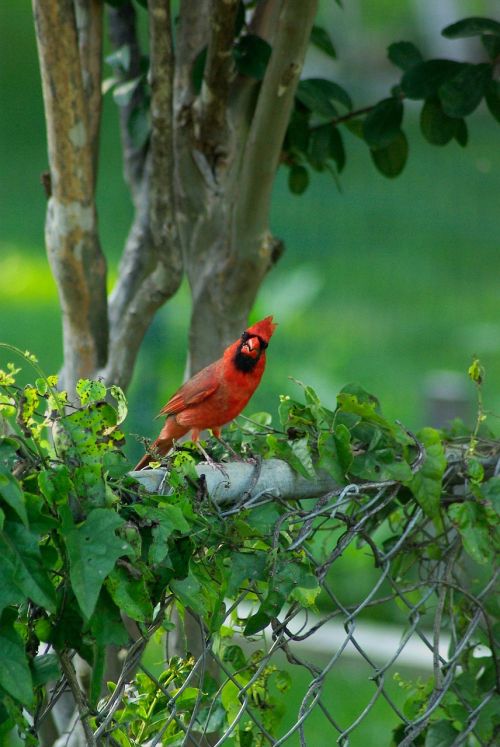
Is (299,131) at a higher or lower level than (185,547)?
higher

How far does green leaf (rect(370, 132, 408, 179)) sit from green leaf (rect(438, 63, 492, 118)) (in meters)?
0.29

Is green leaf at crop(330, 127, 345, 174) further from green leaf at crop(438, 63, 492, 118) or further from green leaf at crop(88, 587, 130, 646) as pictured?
green leaf at crop(88, 587, 130, 646)

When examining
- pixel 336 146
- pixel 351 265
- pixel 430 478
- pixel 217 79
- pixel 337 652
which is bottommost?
pixel 337 652

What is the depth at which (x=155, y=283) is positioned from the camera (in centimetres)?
220

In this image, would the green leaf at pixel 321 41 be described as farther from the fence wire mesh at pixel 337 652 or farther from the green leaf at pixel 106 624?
the green leaf at pixel 106 624

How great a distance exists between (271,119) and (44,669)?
1.24m

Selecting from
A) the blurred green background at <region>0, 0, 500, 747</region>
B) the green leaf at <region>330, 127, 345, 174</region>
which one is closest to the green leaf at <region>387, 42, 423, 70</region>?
the green leaf at <region>330, 127, 345, 174</region>

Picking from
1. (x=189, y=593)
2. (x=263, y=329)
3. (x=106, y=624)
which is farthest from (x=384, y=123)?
(x=106, y=624)

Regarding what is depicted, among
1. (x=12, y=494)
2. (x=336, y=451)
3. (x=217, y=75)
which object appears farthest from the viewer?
(x=217, y=75)

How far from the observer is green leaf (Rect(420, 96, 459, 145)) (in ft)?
7.54

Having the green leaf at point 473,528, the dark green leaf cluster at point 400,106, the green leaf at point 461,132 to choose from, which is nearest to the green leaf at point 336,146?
the dark green leaf cluster at point 400,106

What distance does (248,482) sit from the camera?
4.63 feet

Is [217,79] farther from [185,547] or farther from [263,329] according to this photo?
[185,547]

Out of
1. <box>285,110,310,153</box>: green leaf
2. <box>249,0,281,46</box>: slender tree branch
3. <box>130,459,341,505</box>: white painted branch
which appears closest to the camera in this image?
<box>130,459,341,505</box>: white painted branch
